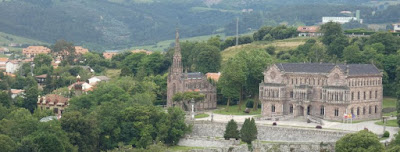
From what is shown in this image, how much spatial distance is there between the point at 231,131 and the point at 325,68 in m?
15.2

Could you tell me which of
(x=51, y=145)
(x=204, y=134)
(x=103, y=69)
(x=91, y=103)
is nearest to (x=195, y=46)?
(x=103, y=69)

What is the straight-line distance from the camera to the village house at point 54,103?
379 ft

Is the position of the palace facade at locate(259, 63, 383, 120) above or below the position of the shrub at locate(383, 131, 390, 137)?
above

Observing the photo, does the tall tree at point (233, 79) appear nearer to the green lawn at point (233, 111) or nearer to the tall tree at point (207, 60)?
the green lawn at point (233, 111)

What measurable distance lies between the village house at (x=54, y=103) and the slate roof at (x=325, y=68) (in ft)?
98.7

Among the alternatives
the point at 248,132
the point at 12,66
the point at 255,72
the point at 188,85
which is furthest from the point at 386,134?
the point at 12,66

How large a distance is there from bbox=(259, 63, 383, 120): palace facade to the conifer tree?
11.0m

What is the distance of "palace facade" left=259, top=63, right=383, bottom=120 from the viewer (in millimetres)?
98375

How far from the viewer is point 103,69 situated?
512ft

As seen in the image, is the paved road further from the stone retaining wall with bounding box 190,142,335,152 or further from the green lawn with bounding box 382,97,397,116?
the stone retaining wall with bounding box 190,142,335,152

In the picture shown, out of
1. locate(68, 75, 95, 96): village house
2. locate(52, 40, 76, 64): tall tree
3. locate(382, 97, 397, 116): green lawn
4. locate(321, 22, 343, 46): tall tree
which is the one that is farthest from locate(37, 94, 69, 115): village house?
locate(52, 40, 76, 64): tall tree

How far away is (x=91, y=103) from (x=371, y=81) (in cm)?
3410

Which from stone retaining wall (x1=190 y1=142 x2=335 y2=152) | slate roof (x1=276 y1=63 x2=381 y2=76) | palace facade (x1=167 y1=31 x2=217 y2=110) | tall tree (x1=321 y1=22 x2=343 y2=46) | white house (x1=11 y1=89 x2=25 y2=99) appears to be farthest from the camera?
tall tree (x1=321 y1=22 x2=343 y2=46)

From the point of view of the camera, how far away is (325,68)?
330 feet
